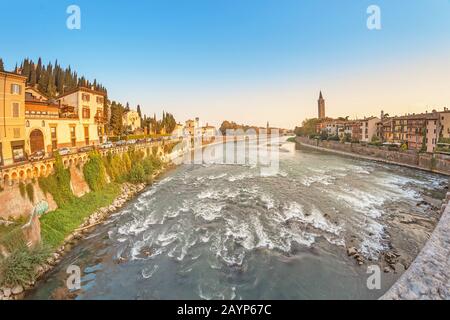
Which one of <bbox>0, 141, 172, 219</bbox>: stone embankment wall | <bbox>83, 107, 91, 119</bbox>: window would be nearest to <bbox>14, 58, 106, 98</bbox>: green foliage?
<bbox>83, 107, 91, 119</bbox>: window

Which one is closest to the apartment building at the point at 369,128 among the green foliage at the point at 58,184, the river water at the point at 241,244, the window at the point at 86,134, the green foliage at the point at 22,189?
the river water at the point at 241,244

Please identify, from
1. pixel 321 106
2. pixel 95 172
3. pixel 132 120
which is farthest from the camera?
pixel 321 106

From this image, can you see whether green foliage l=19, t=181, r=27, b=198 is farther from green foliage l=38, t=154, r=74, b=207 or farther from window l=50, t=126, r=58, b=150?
window l=50, t=126, r=58, b=150

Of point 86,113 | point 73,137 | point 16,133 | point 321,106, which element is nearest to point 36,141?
point 16,133

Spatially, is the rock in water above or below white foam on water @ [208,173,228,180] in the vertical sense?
below

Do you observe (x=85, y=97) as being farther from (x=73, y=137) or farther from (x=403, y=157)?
(x=403, y=157)

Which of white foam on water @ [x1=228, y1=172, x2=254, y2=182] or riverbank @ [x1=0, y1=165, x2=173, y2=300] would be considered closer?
riverbank @ [x1=0, y1=165, x2=173, y2=300]

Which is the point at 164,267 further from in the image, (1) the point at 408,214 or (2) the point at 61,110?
(2) the point at 61,110
